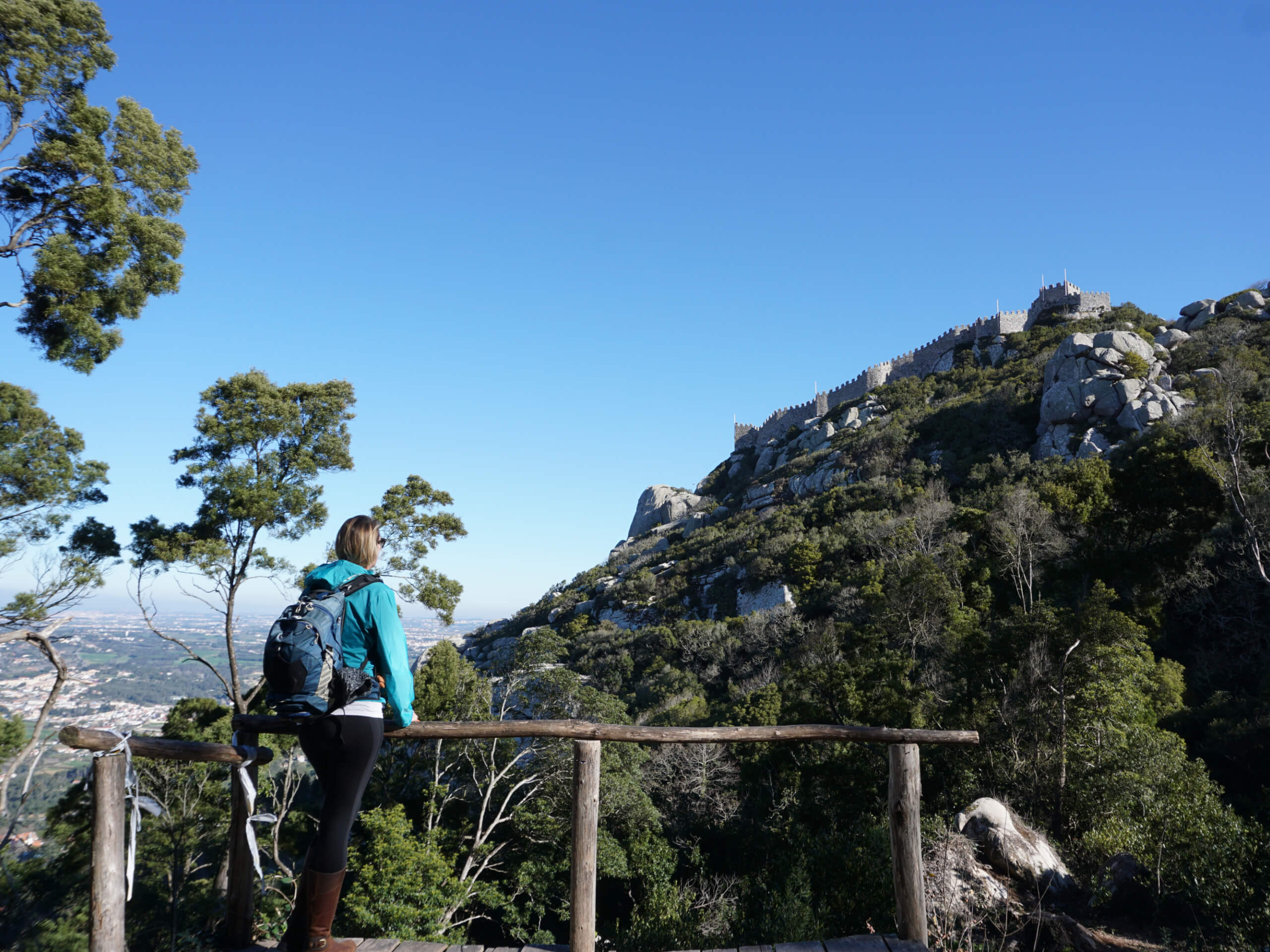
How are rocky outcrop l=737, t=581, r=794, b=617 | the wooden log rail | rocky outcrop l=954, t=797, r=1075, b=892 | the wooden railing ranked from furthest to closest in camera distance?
1. rocky outcrop l=737, t=581, r=794, b=617
2. rocky outcrop l=954, t=797, r=1075, b=892
3. the wooden railing
4. the wooden log rail

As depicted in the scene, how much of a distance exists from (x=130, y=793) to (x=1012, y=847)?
29.8ft

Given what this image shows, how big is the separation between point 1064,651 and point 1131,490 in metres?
11.4

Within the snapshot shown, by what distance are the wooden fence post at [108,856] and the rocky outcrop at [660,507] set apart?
184 feet

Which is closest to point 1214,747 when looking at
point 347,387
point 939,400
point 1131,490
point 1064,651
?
point 1064,651

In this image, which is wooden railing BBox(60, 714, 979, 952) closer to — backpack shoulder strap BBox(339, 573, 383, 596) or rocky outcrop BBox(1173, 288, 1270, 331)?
backpack shoulder strap BBox(339, 573, 383, 596)

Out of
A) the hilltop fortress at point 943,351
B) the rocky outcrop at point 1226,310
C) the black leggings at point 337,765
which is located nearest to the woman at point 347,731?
the black leggings at point 337,765

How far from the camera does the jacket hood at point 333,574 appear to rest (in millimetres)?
2492

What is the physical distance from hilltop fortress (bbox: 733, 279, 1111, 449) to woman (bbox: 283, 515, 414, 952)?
1934 inches

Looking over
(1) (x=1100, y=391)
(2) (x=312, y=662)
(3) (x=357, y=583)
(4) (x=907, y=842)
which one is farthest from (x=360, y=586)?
(1) (x=1100, y=391)

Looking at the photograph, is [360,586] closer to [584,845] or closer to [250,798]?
[250,798]

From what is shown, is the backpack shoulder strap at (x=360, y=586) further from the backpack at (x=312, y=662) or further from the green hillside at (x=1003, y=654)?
the green hillside at (x=1003, y=654)

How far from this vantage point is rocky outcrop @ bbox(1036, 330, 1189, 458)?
976 inches

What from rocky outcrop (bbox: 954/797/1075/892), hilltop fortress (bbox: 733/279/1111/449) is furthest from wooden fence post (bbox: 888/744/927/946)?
hilltop fortress (bbox: 733/279/1111/449)

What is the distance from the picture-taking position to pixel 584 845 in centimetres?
290
